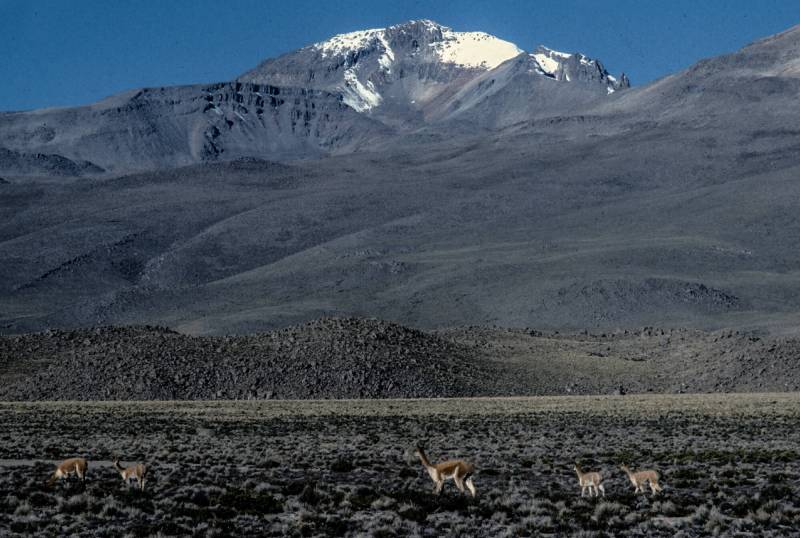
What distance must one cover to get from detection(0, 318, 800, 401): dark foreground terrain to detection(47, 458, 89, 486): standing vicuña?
134ft

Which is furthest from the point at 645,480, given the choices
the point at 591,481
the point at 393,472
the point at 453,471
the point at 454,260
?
the point at 454,260

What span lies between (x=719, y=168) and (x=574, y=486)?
7196 inches

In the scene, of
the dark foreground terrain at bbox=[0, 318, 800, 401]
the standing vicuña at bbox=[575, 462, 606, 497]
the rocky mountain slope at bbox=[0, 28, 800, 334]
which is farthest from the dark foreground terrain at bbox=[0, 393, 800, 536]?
the rocky mountain slope at bbox=[0, 28, 800, 334]

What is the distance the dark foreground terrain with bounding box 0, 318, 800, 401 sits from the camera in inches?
2506

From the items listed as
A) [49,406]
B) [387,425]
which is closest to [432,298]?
[49,406]

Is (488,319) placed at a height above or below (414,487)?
below

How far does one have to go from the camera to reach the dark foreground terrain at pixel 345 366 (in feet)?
209

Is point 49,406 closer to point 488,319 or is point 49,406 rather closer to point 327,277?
point 488,319

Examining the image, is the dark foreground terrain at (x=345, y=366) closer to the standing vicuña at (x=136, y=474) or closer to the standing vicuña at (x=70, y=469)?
the standing vicuña at (x=70, y=469)

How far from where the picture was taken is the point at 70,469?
Result: 21625 millimetres

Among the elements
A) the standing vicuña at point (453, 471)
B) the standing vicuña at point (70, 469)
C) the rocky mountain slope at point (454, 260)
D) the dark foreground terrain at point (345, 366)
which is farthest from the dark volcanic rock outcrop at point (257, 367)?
the standing vicuña at point (453, 471)

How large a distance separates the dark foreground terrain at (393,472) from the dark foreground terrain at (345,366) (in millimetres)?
16477

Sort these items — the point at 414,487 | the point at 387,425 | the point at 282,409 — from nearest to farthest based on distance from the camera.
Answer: the point at 414,487 → the point at 387,425 → the point at 282,409

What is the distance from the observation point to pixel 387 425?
1559 inches
